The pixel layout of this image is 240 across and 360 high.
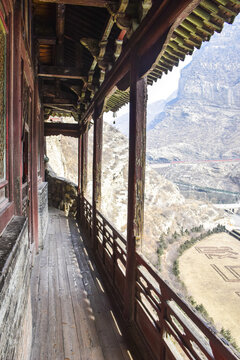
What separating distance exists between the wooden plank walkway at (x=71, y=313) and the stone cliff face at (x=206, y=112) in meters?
76.9

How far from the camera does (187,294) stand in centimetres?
1798

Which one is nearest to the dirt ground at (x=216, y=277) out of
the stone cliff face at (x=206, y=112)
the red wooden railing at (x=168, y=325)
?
the red wooden railing at (x=168, y=325)

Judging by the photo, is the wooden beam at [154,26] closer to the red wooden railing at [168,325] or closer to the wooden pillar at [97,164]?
the red wooden railing at [168,325]

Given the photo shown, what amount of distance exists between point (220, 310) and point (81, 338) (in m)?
17.2

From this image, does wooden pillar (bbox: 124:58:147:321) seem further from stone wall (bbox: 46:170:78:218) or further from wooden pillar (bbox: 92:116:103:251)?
stone wall (bbox: 46:170:78:218)

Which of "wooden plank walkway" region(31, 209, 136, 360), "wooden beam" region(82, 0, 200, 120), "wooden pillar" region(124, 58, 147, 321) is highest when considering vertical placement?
"wooden beam" region(82, 0, 200, 120)

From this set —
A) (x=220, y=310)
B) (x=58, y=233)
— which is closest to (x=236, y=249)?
(x=220, y=310)

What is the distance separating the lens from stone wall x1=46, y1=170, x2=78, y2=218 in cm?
946

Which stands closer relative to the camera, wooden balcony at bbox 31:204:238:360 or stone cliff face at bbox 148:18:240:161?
wooden balcony at bbox 31:204:238:360


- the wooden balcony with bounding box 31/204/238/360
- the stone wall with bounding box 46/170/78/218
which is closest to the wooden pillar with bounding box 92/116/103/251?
the wooden balcony with bounding box 31/204/238/360

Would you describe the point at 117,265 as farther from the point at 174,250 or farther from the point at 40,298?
the point at 174,250

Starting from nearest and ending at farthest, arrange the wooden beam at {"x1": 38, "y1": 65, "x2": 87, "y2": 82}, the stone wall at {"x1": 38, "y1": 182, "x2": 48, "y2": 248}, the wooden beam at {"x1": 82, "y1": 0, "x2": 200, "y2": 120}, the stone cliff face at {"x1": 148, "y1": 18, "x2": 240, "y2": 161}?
the wooden beam at {"x1": 82, "y1": 0, "x2": 200, "y2": 120}
the wooden beam at {"x1": 38, "y1": 65, "x2": 87, "y2": 82}
the stone wall at {"x1": 38, "y1": 182, "x2": 48, "y2": 248}
the stone cliff face at {"x1": 148, "y1": 18, "x2": 240, "y2": 161}

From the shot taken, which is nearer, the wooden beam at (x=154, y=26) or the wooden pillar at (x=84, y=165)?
the wooden beam at (x=154, y=26)

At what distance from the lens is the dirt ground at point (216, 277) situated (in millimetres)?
15909
